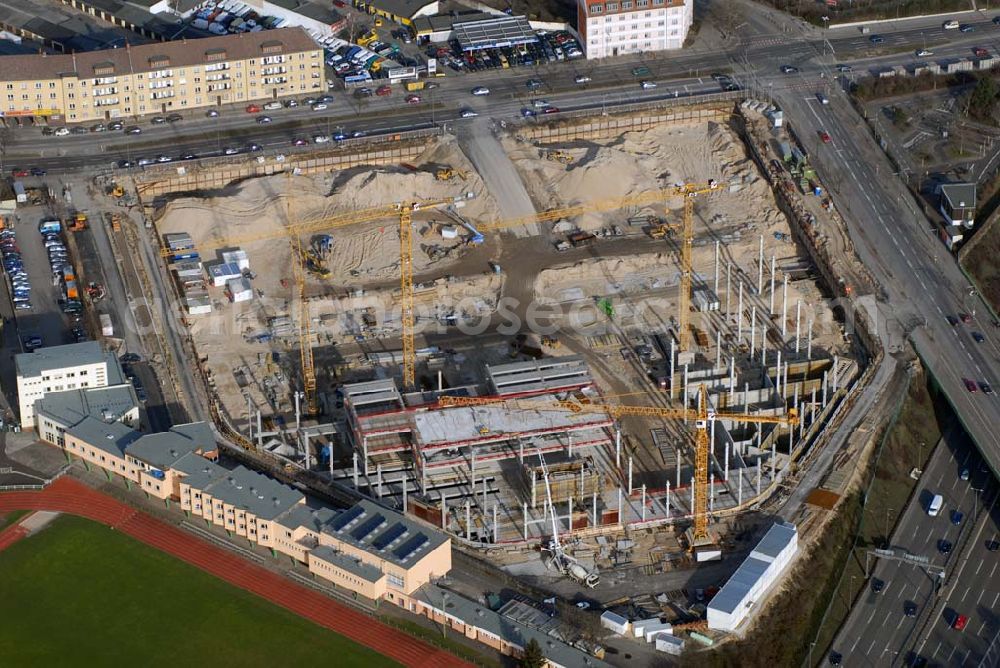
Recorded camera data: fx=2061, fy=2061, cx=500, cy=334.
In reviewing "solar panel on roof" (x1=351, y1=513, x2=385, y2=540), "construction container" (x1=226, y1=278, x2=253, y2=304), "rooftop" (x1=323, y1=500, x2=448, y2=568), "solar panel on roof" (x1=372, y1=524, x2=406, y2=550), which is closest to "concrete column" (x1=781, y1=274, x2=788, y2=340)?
"rooftop" (x1=323, y1=500, x2=448, y2=568)

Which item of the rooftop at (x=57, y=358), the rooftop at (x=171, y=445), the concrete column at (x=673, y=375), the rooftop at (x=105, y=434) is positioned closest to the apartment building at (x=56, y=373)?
the rooftop at (x=57, y=358)

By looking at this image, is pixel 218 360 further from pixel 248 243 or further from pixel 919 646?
pixel 919 646

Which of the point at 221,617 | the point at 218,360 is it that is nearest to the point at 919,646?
the point at 221,617

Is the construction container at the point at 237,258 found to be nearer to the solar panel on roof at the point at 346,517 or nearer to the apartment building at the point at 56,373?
the apartment building at the point at 56,373

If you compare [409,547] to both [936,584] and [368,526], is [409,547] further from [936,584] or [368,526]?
[936,584]

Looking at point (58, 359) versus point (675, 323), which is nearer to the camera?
point (58, 359)

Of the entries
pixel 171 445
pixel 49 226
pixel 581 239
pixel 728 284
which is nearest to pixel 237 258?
pixel 49 226
